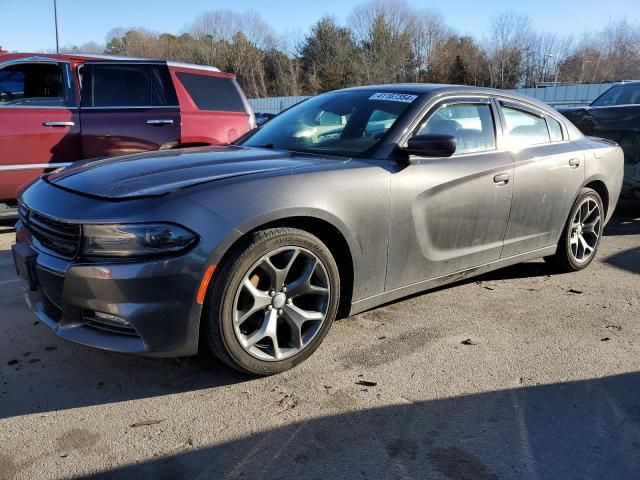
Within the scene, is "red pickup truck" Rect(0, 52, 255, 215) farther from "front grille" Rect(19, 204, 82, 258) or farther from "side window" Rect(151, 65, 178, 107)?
"front grille" Rect(19, 204, 82, 258)

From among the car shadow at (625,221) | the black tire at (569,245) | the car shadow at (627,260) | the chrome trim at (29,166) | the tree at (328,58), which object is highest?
the tree at (328,58)

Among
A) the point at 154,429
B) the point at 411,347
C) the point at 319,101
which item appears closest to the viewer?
the point at 154,429

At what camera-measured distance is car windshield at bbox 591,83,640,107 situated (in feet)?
28.4

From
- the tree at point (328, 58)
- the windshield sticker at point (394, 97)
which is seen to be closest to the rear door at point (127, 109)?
the windshield sticker at point (394, 97)

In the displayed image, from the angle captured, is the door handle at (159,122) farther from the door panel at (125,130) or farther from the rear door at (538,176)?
the rear door at (538,176)

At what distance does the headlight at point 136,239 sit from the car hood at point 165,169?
0.18 metres

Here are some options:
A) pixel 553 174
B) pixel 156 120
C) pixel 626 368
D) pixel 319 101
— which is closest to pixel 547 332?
pixel 626 368

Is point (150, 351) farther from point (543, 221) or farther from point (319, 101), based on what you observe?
point (543, 221)

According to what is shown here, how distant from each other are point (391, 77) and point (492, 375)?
52.6m

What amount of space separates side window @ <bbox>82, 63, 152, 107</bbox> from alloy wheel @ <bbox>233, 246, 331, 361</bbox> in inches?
164

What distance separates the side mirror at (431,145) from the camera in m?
3.17

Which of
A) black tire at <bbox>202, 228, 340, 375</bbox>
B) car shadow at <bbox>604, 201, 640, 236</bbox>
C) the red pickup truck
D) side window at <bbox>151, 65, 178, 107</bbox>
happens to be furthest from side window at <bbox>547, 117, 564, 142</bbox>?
side window at <bbox>151, 65, 178, 107</bbox>

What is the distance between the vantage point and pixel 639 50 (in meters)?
59.2

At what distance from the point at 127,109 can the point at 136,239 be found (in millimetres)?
4129
